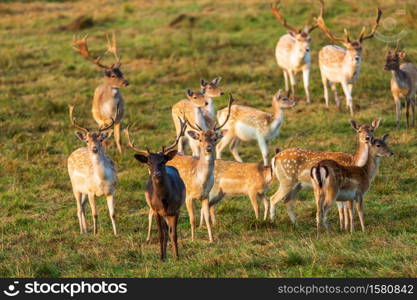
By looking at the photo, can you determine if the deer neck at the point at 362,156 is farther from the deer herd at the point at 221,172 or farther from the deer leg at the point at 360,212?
the deer leg at the point at 360,212

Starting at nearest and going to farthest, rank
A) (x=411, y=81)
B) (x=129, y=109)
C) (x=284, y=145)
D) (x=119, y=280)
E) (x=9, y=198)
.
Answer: (x=119, y=280) < (x=9, y=198) < (x=284, y=145) < (x=411, y=81) < (x=129, y=109)

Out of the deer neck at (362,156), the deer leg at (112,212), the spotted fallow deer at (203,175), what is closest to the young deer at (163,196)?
the spotted fallow deer at (203,175)

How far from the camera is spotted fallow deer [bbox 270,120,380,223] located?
988 cm

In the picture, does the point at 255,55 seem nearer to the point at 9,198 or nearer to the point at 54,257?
the point at 9,198

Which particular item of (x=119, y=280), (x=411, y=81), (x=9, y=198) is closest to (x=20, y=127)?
(x=9, y=198)

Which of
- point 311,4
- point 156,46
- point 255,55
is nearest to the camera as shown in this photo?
point 255,55

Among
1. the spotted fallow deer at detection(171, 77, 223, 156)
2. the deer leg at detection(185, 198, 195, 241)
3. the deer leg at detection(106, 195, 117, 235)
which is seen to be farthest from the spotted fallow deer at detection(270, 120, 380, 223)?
the spotted fallow deer at detection(171, 77, 223, 156)

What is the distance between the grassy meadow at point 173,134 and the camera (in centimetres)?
788

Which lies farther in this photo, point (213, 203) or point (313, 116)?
point (313, 116)

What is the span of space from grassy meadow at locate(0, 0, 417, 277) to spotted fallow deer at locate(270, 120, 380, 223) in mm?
243

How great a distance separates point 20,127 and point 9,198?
3.99 metres

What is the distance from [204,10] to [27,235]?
19334 mm

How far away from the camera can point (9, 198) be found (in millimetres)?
11398

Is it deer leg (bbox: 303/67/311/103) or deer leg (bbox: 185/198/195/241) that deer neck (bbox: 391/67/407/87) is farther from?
deer leg (bbox: 185/198/195/241)
